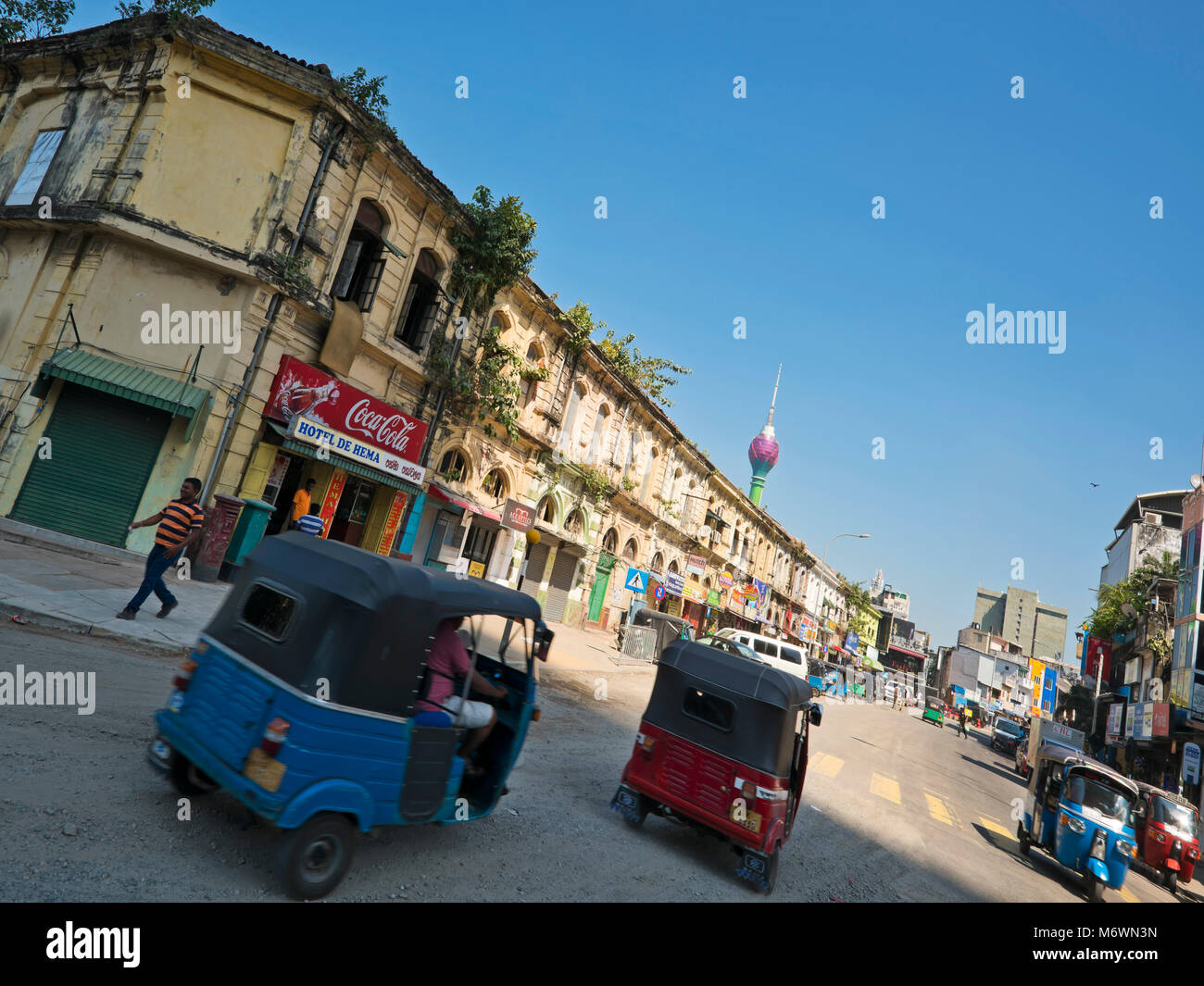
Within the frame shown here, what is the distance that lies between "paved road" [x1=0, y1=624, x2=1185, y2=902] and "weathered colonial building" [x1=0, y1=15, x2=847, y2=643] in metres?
7.16

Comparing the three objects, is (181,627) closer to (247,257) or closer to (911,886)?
(247,257)

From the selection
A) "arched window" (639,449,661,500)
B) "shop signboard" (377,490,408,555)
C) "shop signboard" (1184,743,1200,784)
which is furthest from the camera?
"arched window" (639,449,661,500)

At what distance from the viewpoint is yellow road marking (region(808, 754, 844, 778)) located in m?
13.9

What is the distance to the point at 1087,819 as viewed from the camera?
9.46 metres

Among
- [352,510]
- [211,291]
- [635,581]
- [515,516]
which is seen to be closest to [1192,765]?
[635,581]

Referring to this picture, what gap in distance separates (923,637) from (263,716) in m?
164

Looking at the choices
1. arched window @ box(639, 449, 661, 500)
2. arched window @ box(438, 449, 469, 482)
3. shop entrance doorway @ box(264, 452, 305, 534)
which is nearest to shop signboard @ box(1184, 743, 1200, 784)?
arched window @ box(639, 449, 661, 500)

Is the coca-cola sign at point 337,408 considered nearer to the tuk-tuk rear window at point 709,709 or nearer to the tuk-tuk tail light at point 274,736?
the tuk-tuk rear window at point 709,709

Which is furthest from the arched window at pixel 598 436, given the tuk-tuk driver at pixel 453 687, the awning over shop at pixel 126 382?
the tuk-tuk driver at pixel 453 687

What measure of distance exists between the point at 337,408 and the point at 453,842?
12.4m

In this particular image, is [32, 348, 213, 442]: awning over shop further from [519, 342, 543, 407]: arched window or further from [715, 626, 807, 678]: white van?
[715, 626, 807, 678]: white van

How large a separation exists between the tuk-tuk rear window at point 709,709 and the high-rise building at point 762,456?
56552 mm

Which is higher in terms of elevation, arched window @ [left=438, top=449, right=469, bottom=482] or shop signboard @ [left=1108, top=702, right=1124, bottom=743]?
arched window @ [left=438, top=449, right=469, bottom=482]

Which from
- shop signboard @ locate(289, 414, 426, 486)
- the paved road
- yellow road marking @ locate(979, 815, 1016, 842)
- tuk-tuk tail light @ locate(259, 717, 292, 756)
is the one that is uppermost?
shop signboard @ locate(289, 414, 426, 486)
